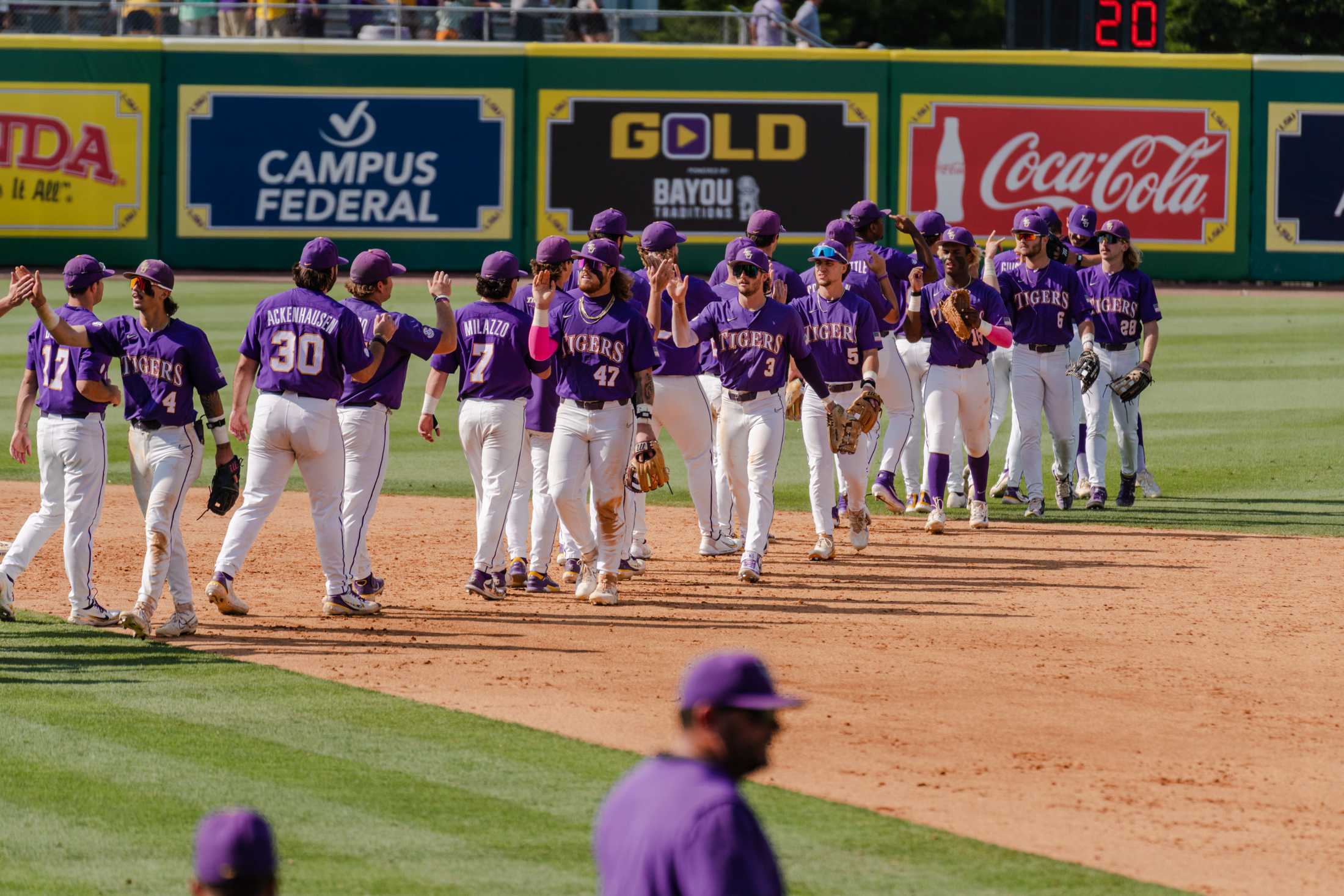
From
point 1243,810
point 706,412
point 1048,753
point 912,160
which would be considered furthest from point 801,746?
point 912,160

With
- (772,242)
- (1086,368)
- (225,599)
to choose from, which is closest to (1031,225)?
(1086,368)

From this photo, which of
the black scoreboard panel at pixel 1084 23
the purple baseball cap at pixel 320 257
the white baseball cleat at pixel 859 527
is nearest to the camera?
the purple baseball cap at pixel 320 257

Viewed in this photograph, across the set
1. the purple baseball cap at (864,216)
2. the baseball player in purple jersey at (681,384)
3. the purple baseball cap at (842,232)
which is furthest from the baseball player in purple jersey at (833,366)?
the purple baseball cap at (864,216)

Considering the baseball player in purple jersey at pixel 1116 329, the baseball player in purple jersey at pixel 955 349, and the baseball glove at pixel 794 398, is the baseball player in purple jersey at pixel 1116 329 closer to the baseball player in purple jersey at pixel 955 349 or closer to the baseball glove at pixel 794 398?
the baseball player in purple jersey at pixel 955 349

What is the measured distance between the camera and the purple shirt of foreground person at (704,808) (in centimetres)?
328

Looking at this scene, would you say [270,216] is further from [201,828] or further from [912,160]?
[201,828]

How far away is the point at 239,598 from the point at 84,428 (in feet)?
5.31

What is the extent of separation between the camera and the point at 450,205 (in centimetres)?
2627

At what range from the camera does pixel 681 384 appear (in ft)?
38.3

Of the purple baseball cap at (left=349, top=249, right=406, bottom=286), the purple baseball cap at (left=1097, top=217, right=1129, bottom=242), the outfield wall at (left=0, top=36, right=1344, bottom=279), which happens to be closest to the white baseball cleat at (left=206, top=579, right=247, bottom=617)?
the purple baseball cap at (left=349, top=249, right=406, bottom=286)

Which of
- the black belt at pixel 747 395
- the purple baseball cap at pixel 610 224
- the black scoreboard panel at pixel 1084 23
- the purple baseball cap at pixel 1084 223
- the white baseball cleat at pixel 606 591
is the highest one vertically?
the black scoreboard panel at pixel 1084 23

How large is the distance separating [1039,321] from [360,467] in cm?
582

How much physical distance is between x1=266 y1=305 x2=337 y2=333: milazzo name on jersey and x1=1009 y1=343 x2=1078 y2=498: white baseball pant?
20.1ft

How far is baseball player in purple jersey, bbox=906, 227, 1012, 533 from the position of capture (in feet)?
42.8
